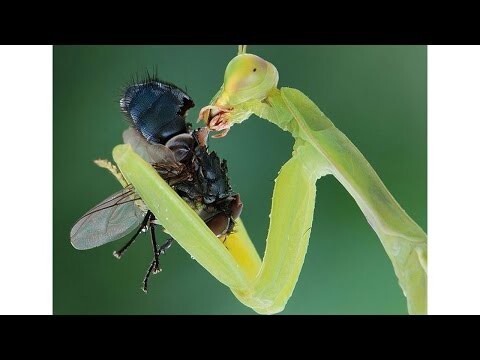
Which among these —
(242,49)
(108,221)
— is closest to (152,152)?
(108,221)

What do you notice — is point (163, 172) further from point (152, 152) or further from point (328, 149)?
point (328, 149)

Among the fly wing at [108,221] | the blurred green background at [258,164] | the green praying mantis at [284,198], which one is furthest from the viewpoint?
the blurred green background at [258,164]

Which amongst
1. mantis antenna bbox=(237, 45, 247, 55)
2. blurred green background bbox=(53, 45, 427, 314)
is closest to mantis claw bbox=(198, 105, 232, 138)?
mantis antenna bbox=(237, 45, 247, 55)

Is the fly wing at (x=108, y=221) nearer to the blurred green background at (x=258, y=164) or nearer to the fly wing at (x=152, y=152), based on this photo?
the fly wing at (x=152, y=152)

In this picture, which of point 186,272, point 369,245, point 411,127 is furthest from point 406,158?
point 186,272

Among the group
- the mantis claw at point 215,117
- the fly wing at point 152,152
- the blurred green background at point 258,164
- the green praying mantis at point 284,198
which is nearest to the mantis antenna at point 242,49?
the green praying mantis at point 284,198

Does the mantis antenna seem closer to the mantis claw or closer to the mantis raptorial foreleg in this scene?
the mantis raptorial foreleg

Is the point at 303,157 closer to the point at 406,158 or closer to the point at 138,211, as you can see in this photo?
the point at 138,211
